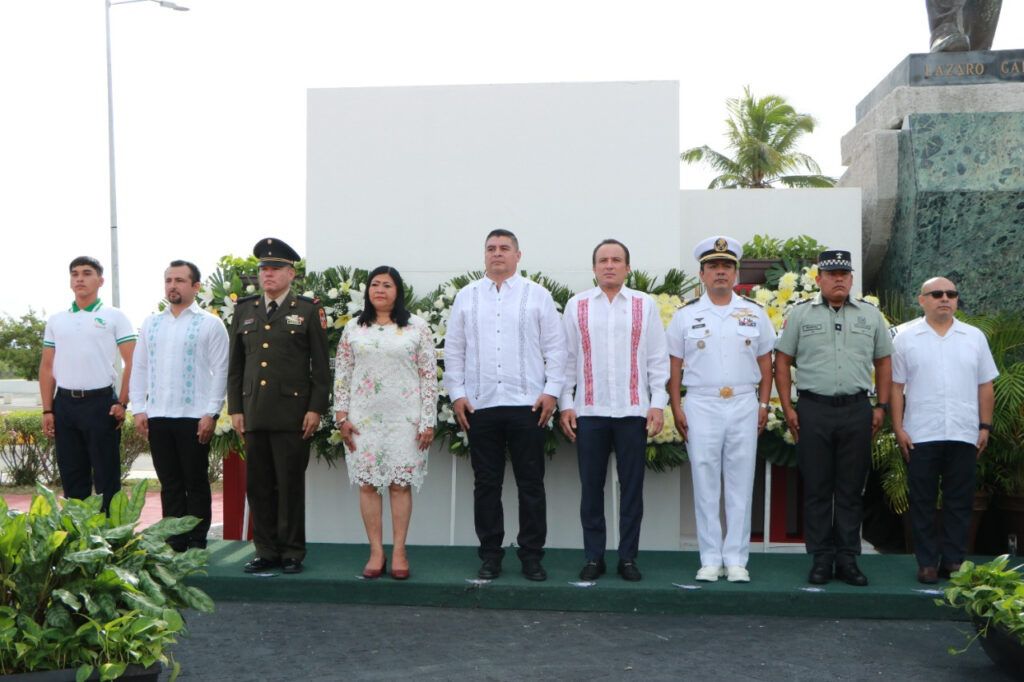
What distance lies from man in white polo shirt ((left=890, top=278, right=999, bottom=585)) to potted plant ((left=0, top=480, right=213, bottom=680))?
12.8 feet

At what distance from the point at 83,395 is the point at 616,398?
3215 mm

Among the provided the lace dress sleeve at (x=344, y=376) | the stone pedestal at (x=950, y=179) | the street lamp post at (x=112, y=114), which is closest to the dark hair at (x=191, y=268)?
the lace dress sleeve at (x=344, y=376)

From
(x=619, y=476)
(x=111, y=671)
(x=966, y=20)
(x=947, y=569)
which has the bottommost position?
(x=947, y=569)

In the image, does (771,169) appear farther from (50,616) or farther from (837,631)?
(50,616)

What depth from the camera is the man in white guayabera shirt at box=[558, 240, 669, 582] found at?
5262mm

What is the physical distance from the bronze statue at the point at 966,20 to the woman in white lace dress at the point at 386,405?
19.5ft

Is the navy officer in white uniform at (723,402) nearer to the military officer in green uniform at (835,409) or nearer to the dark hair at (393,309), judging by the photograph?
the military officer in green uniform at (835,409)

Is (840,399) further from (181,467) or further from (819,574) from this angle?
(181,467)

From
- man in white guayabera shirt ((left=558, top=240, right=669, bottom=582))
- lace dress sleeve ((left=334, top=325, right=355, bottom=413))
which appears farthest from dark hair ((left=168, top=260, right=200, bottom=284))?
man in white guayabera shirt ((left=558, top=240, right=669, bottom=582))

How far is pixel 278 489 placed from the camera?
548 cm

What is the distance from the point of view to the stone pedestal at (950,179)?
25.5 feet

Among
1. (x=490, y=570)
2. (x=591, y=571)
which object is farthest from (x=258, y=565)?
(x=591, y=571)

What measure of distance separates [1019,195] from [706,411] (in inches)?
160

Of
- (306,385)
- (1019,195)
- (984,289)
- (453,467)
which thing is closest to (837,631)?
(453,467)
